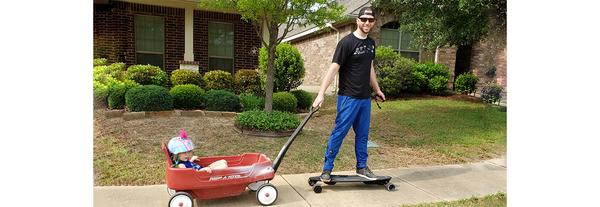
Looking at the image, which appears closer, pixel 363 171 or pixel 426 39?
pixel 363 171

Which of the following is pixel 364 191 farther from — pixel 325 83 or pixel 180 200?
pixel 180 200

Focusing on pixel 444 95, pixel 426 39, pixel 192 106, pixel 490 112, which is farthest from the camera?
pixel 444 95

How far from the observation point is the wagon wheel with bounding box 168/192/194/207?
3348 millimetres

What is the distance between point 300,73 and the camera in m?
9.69

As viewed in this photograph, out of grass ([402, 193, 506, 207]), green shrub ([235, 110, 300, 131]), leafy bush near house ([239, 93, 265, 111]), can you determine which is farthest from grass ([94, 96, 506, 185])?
grass ([402, 193, 506, 207])

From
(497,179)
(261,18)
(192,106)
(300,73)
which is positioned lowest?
(497,179)

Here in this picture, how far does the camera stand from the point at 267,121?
6406mm

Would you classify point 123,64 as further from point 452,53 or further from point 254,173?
point 452,53

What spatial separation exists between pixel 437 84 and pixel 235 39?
623 centimetres

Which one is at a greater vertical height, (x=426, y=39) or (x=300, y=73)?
(x=426, y=39)

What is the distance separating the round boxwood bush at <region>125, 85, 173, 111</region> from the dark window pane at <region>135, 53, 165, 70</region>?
272 centimetres

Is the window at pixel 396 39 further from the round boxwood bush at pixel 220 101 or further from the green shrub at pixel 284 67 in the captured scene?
the round boxwood bush at pixel 220 101
